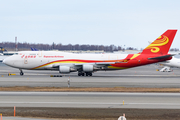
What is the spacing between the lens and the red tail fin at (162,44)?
51.0 metres

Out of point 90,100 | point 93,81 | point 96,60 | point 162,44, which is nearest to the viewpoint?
point 90,100

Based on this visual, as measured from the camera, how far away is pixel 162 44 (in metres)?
51.3

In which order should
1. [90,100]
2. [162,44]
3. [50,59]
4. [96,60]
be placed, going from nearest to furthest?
[90,100] → [50,59] → [162,44] → [96,60]

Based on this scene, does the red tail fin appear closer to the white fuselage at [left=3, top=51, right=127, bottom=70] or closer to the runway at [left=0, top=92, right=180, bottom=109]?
the white fuselage at [left=3, top=51, right=127, bottom=70]

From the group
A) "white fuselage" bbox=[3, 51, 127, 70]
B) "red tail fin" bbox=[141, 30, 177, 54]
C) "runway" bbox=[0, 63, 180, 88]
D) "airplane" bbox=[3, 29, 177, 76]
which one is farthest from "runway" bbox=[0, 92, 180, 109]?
"red tail fin" bbox=[141, 30, 177, 54]

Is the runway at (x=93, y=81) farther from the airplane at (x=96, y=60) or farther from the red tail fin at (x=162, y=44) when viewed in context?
the red tail fin at (x=162, y=44)

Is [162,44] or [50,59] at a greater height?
[162,44]

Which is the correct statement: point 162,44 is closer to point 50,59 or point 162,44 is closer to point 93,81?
point 93,81

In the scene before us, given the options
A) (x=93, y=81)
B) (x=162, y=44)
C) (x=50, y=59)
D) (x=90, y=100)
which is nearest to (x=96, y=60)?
(x=50, y=59)

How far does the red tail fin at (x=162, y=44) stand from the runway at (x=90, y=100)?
25676 mm

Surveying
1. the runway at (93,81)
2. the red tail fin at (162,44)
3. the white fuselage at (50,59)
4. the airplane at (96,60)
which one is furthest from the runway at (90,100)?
the red tail fin at (162,44)

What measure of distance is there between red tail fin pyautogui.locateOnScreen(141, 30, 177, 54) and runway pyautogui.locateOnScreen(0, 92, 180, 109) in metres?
25.7

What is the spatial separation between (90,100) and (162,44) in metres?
31.2

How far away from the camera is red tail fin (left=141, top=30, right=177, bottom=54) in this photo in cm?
5097
